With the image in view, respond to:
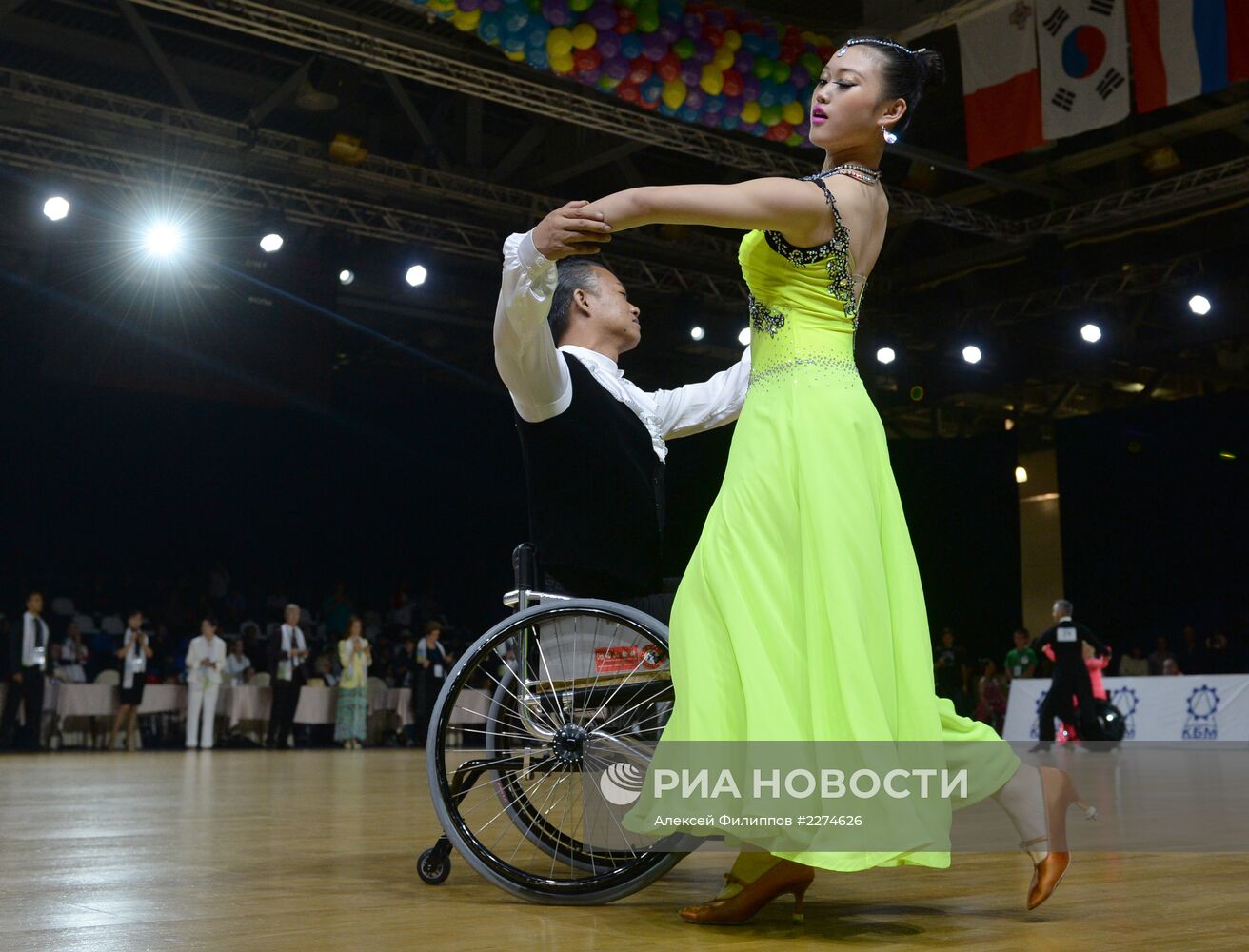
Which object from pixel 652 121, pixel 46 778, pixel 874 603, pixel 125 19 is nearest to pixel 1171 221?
pixel 652 121

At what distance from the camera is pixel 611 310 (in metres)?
2.49

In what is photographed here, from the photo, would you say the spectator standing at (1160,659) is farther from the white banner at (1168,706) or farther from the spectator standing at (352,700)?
the spectator standing at (352,700)

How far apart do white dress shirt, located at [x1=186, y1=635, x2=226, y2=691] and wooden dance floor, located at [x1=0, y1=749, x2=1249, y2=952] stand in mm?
7667

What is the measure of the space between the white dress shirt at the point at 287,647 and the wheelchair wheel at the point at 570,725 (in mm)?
→ 9760

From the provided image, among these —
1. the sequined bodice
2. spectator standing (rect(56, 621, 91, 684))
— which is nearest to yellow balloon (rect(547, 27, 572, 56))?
the sequined bodice

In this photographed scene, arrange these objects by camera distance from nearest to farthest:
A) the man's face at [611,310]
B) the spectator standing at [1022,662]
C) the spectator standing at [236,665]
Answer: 1. the man's face at [611,310]
2. the spectator standing at [236,665]
3. the spectator standing at [1022,662]

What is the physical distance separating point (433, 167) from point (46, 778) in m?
5.76

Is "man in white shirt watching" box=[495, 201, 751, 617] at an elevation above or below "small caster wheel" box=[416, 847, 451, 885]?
above

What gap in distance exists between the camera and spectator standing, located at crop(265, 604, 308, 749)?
11531 millimetres

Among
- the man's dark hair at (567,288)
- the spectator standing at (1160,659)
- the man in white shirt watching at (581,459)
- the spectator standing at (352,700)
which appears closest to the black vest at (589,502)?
the man in white shirt watching at (581,459)

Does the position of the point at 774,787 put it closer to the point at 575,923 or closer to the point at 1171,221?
the point at 575,923

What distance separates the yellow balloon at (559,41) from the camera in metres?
6.21

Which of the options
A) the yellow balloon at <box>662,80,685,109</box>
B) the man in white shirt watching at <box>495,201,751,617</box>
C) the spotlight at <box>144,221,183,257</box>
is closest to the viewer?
the man in white shirt watching at <box>495,201,751,617</box>

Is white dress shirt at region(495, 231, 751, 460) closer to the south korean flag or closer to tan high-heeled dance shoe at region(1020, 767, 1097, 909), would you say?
tan high-heeled dance shoe at region(1020, 767, 1097, 909)
